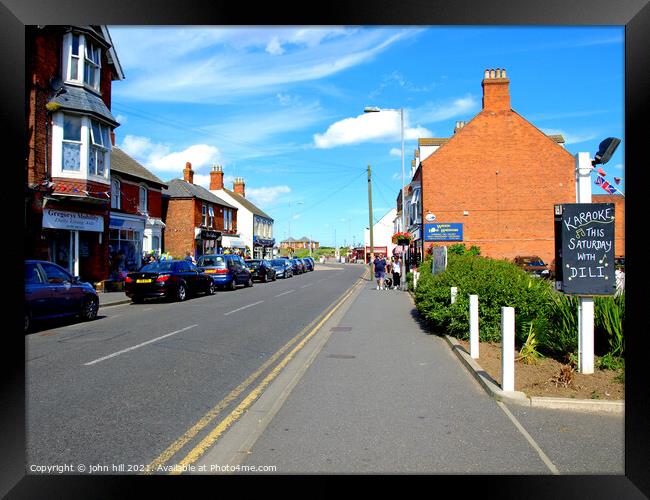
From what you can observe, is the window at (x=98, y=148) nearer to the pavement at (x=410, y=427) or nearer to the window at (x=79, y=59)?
the window at (x=79, y=59)

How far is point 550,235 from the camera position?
34.4m

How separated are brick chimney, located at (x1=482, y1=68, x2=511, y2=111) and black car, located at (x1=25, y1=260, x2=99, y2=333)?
29.0 meters

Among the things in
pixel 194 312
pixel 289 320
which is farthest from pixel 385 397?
pixel 194 312

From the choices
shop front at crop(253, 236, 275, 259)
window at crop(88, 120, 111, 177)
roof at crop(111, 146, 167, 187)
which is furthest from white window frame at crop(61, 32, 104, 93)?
shop front at crop(253, 236, 275, 259)

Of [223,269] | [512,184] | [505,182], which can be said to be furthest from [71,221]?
[512,184]

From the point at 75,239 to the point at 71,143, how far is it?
158 inches

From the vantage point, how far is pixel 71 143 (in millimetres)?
21031

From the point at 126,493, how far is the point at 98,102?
22.1 metres

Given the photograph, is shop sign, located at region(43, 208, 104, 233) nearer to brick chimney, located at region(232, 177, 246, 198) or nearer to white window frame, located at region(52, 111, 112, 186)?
white window frame, located at region(52, 111, 112, 186)

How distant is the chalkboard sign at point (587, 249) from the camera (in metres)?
6.91

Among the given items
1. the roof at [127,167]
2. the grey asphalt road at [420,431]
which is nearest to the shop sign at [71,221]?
the roof at [127,167]

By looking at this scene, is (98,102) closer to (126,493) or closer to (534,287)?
(534,287)

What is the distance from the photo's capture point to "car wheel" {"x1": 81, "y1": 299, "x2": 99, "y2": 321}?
13367 mm
